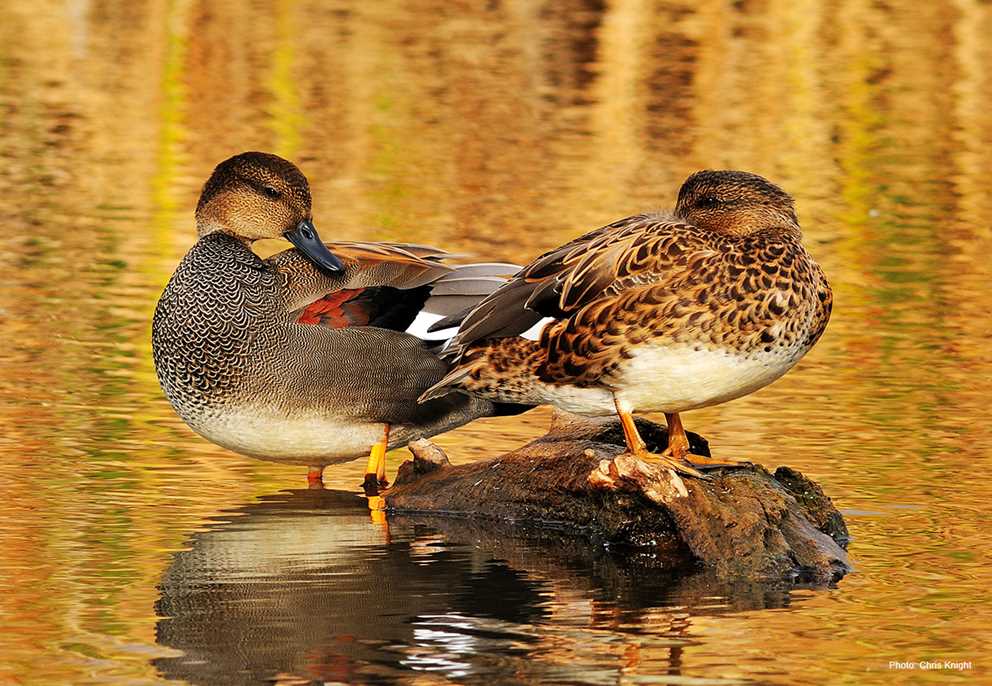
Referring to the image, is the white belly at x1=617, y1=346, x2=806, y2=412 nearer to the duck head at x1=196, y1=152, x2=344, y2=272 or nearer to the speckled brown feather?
the speckled brown feather

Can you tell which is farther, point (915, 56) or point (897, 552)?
point (915, 56)

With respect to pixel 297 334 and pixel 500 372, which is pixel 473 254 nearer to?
pixel 297 334

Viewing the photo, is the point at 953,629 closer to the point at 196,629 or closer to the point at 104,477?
the point at 196,629

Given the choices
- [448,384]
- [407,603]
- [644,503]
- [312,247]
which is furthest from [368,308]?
[407,603]

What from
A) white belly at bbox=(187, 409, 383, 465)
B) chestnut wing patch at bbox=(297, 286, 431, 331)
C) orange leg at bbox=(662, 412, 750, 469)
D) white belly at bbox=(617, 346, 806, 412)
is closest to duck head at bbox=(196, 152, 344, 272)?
chestnut wing patch at bbox=(297, 286, 431, 331)

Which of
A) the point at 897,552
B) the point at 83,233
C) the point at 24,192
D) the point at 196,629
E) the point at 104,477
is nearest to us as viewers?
the point at 196,629

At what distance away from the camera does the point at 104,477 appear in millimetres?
8242

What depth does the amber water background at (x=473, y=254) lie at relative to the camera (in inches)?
244

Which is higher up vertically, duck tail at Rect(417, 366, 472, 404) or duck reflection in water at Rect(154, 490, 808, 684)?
duck tail at Rect(417, 366, 472, 404)

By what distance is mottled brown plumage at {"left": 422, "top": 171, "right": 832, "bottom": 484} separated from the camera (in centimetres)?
697

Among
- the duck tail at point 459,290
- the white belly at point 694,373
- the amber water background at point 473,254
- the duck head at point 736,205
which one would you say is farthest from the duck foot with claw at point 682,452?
the duck tail at point 459,290

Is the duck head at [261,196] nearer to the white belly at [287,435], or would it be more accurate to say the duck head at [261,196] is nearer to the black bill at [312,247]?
the black bill at [312,247]

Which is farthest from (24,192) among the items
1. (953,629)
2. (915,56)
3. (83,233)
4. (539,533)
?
(915,56)

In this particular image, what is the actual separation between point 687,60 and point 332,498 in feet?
57.5
